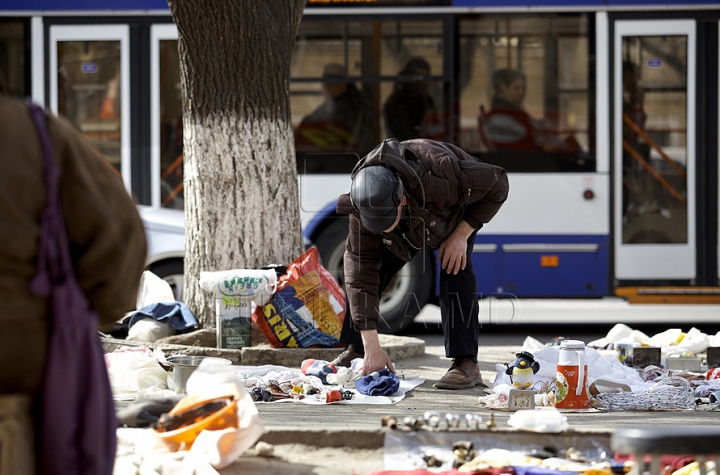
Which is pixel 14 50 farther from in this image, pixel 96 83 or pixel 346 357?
pixel 346 357

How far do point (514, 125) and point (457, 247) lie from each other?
12.4 feet

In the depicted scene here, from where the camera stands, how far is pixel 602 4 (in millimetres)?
8695

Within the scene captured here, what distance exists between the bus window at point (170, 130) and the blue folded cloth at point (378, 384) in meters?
4.08

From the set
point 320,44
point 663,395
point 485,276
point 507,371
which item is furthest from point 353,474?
point 320,44

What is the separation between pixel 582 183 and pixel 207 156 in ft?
11.9

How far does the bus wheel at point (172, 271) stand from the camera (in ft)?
28.1

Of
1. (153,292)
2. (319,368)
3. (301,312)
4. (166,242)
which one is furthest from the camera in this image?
(166,242)

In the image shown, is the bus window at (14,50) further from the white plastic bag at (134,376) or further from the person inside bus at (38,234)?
the person inside bus at (38,234)

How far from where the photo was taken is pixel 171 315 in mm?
6660

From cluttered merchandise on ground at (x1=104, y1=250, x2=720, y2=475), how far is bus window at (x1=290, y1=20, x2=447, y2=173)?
2.35 meters

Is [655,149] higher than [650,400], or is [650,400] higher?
[655,149]

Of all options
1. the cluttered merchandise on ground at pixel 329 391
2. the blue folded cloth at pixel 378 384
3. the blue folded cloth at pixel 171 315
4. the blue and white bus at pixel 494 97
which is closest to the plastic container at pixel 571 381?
the cluttered merchandise on ground at pixel 329 391

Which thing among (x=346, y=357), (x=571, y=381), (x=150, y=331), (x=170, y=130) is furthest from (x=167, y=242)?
(x=571, y=381)

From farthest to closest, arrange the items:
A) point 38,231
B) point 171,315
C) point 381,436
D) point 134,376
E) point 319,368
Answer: point 171,315, point 319,368, point 134,376, point 381,436, point 38,231
